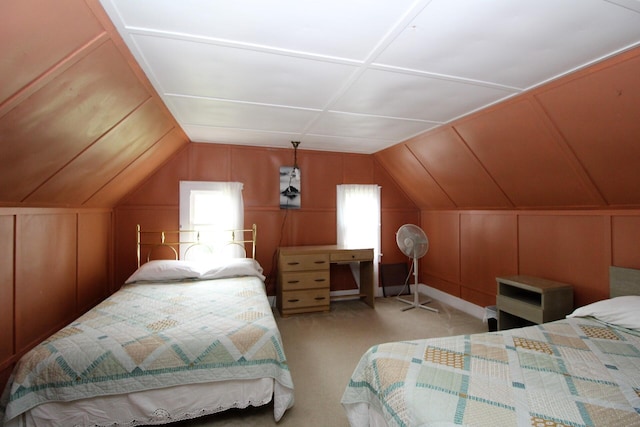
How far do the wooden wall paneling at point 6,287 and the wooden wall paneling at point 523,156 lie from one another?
385 centimetres

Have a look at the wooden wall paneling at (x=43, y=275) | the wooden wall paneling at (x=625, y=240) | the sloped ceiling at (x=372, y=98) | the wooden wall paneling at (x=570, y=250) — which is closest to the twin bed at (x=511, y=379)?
the wooden wall paneling at (x=625, y=240)

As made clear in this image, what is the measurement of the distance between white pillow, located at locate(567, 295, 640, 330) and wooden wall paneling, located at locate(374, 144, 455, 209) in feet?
7.15

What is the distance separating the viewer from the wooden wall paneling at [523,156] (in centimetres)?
243

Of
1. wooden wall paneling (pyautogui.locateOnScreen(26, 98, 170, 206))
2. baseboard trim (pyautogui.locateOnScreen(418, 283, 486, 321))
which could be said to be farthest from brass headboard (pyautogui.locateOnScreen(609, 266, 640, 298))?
wooden wall paneling (pyautogui.locateOnScreen(26, 98, 170, 206))

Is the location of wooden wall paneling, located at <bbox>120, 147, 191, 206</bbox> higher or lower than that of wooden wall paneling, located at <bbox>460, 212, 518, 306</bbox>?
higher

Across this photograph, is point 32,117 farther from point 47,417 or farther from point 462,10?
point 462,10

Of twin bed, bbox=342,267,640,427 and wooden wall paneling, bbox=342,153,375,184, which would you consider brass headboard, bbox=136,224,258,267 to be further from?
twin bed, bbox=342,267,640,427

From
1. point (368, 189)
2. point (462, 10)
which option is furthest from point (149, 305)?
point (368, 189)

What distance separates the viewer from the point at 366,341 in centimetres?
320

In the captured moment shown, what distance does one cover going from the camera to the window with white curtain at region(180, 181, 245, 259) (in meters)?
4.00

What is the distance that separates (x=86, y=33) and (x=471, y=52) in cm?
205

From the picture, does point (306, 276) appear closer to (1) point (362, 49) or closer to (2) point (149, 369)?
(2) point (149, 369)

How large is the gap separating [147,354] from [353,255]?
9.06 feet

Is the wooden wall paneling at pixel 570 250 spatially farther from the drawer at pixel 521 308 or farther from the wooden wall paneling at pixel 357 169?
the wooden wall paneling at pixel 357 169
